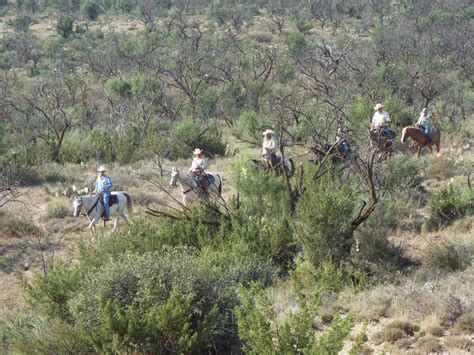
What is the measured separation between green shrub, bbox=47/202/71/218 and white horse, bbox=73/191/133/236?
1633 mm

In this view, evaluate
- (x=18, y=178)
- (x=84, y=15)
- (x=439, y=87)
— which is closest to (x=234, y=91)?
(x=439, y=87)

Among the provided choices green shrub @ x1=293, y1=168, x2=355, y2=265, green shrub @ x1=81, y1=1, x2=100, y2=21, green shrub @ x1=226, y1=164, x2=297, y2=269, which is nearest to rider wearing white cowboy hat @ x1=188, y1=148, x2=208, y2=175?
green shrub @ x1=226, y1=164, x2=297, y2=269

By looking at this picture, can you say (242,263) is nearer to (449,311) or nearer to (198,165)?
(449,311)

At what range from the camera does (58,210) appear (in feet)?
52.0

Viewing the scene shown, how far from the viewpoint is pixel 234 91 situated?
30406mm

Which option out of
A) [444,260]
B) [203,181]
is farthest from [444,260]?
[203,181]

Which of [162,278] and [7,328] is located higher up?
[162,278]

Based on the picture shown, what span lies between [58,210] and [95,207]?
1.90 metres

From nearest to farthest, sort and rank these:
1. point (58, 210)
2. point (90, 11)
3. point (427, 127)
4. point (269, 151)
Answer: point (269, 151) < point (58, 210) < point (427, 127) < point (90, 11)

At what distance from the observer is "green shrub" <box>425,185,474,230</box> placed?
41.6 ft

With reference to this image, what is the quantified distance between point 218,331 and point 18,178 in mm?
12524

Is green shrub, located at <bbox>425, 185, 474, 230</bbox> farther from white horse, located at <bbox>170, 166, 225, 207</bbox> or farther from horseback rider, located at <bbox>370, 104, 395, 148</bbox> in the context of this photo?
horseback rider, located at <bbox>370, 104, 395, 148</bbox>

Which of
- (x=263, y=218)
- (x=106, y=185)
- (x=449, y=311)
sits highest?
(x=449, y=311)

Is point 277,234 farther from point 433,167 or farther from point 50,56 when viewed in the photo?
point 50,56
